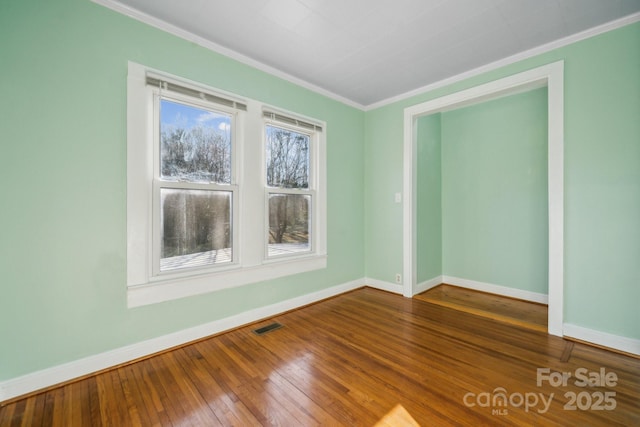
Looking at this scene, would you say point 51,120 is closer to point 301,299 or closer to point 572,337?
point 301,299

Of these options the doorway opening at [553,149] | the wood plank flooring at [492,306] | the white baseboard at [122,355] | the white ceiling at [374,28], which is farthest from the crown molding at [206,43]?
the wood plank flooring at [492,306]

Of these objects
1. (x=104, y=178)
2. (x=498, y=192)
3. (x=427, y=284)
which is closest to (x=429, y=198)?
(x=498, y=192)

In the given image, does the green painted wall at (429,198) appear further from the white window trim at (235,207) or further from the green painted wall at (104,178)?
the white window trim at (235,207)

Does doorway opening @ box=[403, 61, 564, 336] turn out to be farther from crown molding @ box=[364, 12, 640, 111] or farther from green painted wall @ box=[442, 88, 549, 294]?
green painted wall @ box=[442, 88, 549, 294]

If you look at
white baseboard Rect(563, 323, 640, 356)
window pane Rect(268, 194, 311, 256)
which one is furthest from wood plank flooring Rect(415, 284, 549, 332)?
window pane Rect(268, 194, 311, 256)

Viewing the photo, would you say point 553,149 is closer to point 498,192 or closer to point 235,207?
point 498,192

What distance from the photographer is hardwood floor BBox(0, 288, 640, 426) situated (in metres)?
1.52

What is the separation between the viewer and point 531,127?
344 cm

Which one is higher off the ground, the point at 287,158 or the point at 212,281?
the point at 287,158

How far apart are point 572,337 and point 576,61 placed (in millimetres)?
2539

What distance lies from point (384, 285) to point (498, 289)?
1597 millimetres

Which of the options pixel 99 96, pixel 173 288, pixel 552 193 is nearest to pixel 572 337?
pixel 552 193

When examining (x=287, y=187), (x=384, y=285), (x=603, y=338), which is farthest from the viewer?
(x=384, y=285)

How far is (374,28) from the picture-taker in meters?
2.30
